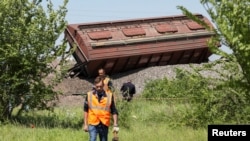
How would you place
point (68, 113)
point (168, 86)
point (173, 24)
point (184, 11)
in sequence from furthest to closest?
point (173, 24) < point (168, 86) < point (68, 113) < point (184, 11)

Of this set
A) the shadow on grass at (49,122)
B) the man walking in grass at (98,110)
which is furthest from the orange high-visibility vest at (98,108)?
the shadow on grass at (49,122)

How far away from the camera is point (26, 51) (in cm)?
→ 1353

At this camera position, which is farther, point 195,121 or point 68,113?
point 68,113

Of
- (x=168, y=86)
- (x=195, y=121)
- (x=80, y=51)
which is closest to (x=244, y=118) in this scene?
(x=195, y=121)

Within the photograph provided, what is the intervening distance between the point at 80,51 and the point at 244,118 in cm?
1450

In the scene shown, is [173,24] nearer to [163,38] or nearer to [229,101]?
[163,38]

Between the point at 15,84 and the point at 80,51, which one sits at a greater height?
the point at 80,51

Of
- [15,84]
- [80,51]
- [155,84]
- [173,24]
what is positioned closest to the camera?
[15,84]

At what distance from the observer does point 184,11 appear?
232 inches

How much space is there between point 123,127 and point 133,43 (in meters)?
12.8

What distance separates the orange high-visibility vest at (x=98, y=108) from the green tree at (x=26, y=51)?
17.9 feet

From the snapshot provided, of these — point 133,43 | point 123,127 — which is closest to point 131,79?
point 133,43

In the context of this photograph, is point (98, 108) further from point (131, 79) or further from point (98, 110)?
point (131, 79)

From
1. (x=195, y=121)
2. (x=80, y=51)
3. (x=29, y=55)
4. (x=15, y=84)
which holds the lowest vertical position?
(x=195, y=121)
